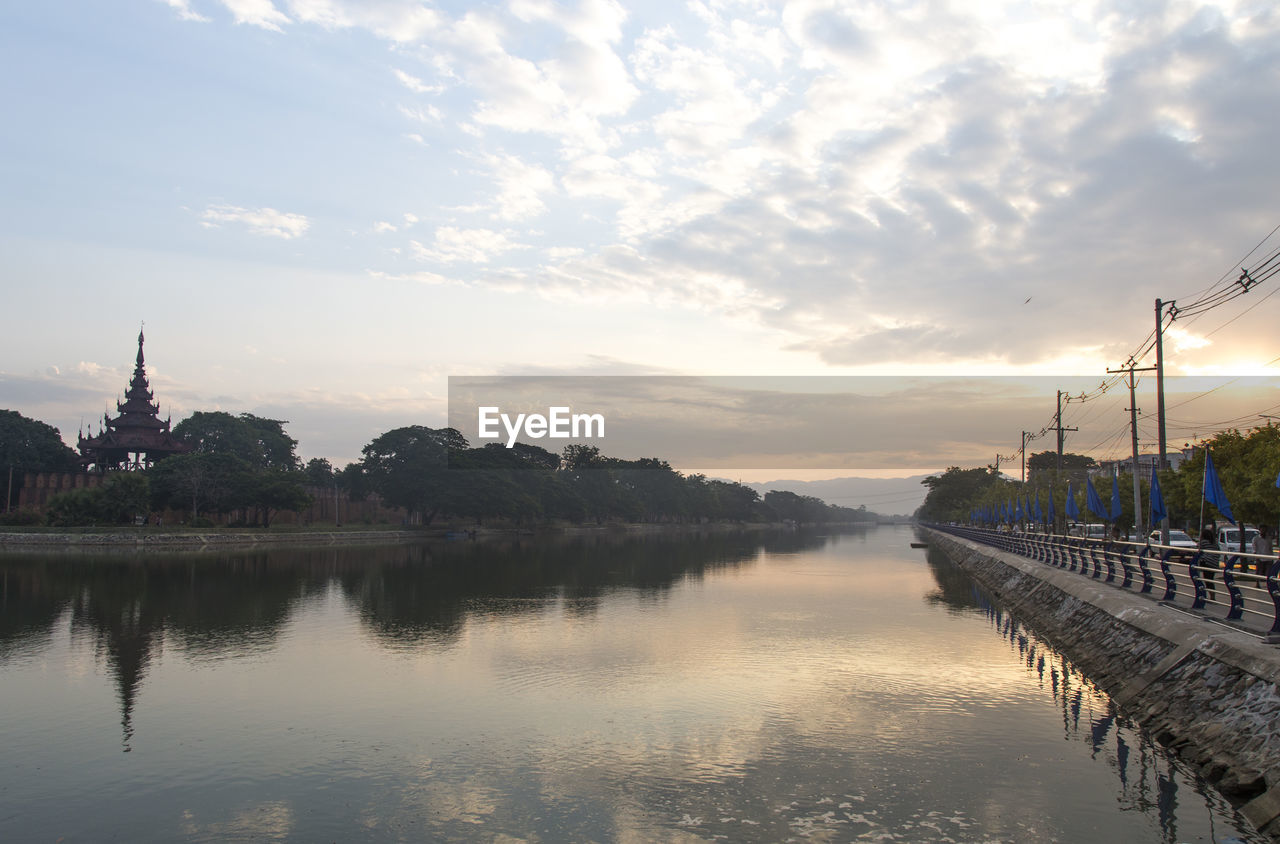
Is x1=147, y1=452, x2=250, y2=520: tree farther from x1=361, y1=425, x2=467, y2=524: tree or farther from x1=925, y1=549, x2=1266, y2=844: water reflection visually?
x1=925, y1=549, x2=1266, y2=844: water reflection

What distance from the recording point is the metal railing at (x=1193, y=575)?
606 inches

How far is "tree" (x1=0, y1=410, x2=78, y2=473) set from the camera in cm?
8844

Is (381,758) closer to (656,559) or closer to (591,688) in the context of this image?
(591,688)

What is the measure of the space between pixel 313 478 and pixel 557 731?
378 feet

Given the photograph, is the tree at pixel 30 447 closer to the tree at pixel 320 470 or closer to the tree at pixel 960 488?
the tree at pixel 320 470

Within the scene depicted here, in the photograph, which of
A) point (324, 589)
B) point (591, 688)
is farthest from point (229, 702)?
point (324, 589)

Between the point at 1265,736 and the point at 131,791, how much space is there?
16.8 metres

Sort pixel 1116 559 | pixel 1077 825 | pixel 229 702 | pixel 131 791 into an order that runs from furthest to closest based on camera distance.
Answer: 1. pixel 1116 559
2. pixel 229 702
3. pixel 131 791
4. pixel 1077 825

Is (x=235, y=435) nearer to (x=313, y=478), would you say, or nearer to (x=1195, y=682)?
(x=313, y=478)

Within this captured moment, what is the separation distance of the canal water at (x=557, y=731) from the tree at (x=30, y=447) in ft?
229

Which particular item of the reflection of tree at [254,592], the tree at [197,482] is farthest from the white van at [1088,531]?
the tree at [197,482]

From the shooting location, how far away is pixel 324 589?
4150cm

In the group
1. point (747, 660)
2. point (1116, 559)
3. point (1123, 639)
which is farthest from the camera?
point (1116, 559)

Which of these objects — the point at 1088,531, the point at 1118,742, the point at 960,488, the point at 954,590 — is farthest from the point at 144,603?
the point at 960,488
